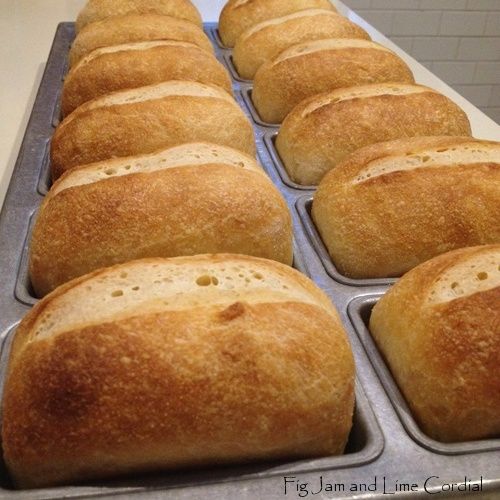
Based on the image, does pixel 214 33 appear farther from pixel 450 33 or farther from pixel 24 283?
Result: pixel 450 33

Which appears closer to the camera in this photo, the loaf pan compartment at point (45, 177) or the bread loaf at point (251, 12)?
the loaf pan compartment at point (45, 177)

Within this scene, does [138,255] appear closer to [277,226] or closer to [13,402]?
[277,226]

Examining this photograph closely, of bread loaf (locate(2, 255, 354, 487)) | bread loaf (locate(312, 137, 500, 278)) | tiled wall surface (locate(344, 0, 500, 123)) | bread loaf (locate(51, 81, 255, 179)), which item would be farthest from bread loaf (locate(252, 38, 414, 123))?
tiled wall surface (locate(344, 0, 500, 123))

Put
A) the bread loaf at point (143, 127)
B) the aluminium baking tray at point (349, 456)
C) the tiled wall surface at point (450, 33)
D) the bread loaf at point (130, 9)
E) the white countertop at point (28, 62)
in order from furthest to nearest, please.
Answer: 1. the tiled wall surface at point (450, 33)
2. the bread loaf at point (130, 9)
3. the white countertop at point (28, 62)
4. the bread loaf at point (143, 127)
5. the aluminium baking tray at point (349, 456)

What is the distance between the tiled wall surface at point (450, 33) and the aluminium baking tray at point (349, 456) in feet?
12.6

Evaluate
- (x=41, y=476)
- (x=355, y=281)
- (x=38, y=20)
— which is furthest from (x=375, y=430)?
(x=38, y=20)

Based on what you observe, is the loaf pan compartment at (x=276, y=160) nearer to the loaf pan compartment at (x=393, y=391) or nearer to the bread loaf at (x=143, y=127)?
the bread loaf at (x=143, y=127)

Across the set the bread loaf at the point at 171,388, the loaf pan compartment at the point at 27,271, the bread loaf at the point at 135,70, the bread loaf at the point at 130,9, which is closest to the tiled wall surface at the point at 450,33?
the bread loaf at the point at 130,9

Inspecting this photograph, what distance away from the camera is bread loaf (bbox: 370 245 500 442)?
1.00 m

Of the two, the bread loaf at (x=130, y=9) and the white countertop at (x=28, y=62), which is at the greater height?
the bread loaf at (x=130, y=9)

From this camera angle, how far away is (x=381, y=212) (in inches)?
54.9

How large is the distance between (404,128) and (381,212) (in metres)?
0.42

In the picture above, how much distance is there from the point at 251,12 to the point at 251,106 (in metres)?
0.58

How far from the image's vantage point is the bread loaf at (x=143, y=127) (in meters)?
1.62
